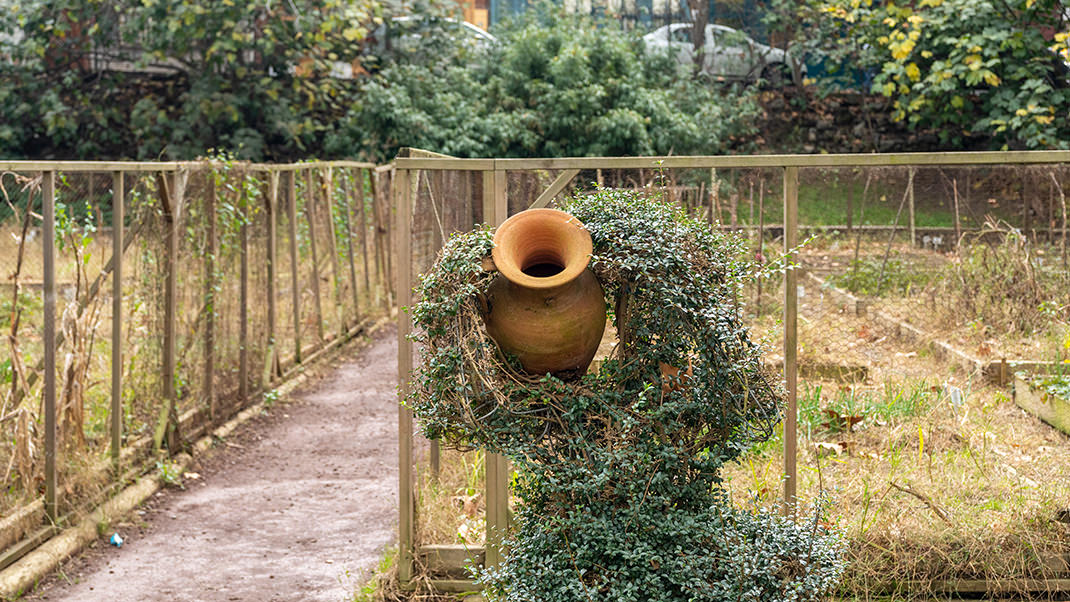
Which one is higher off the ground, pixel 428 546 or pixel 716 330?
pixel 716 330

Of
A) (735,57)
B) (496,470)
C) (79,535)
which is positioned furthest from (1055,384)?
(735,57)

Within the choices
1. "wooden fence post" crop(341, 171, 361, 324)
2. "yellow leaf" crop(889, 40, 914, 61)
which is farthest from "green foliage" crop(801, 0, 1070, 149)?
"wooden fence post" crop(341, 171, 361, 324)

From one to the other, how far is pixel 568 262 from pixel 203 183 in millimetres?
4752

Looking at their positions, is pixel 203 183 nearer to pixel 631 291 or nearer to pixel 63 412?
pixel 63 412

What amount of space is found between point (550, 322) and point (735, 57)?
16995 millimetres

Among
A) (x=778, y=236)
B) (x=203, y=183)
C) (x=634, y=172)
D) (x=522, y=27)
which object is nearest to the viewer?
(x=778, y=236)

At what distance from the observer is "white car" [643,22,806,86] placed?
1938 centimetres

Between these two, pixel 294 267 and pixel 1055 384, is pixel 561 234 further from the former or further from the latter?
pixel 294 267

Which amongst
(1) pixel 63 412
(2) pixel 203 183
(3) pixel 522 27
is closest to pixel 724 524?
(1) pixel 63 412

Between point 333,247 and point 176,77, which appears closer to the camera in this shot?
point 333,247

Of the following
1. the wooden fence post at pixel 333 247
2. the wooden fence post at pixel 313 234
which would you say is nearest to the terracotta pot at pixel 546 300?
the wooden fence post at pixel 313 234

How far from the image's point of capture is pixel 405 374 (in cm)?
490

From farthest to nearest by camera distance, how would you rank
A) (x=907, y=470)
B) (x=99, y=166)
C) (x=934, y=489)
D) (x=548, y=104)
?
(x=548, y=104) < (x=99, y=166) < (x=907, y=470) < (x=934, y=489)

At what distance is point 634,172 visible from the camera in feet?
18.7
